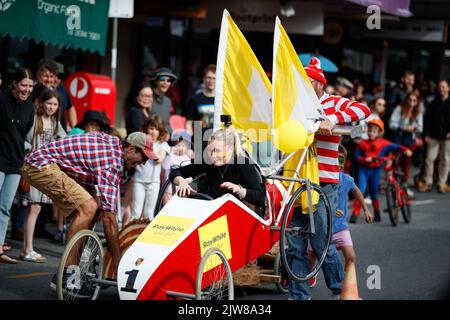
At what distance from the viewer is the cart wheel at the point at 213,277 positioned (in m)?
7.56

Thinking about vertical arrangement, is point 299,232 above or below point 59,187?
below

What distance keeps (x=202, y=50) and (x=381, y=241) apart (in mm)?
9644

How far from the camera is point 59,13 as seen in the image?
12.8 meters

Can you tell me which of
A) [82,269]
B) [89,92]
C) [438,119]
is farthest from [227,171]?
[438,119]

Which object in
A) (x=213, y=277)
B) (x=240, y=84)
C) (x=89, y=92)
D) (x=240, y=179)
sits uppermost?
(x=240, y=84)

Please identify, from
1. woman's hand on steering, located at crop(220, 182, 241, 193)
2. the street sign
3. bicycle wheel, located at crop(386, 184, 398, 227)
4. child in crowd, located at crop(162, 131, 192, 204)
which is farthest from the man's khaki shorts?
bicycle wheel, located at crop(386, 184, 398, 227)

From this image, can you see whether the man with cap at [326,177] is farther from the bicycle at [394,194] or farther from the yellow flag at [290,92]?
the bicycle at [394,194]

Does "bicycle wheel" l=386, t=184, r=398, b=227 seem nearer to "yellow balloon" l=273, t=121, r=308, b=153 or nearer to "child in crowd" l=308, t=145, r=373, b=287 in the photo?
"child in crowd" l=308, t=145, r=373, b=287

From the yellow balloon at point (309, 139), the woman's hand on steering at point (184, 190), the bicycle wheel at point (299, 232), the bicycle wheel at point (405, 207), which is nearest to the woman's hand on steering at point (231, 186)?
the woman's hand on steering at point (184, 190)

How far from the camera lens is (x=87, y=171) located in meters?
9.27

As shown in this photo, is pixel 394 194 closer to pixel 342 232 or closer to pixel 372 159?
pixel 372 159

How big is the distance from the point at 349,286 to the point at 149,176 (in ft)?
12.4

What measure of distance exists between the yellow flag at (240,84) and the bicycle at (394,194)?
20.8 ft

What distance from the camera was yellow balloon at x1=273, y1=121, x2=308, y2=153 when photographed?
854 cm
